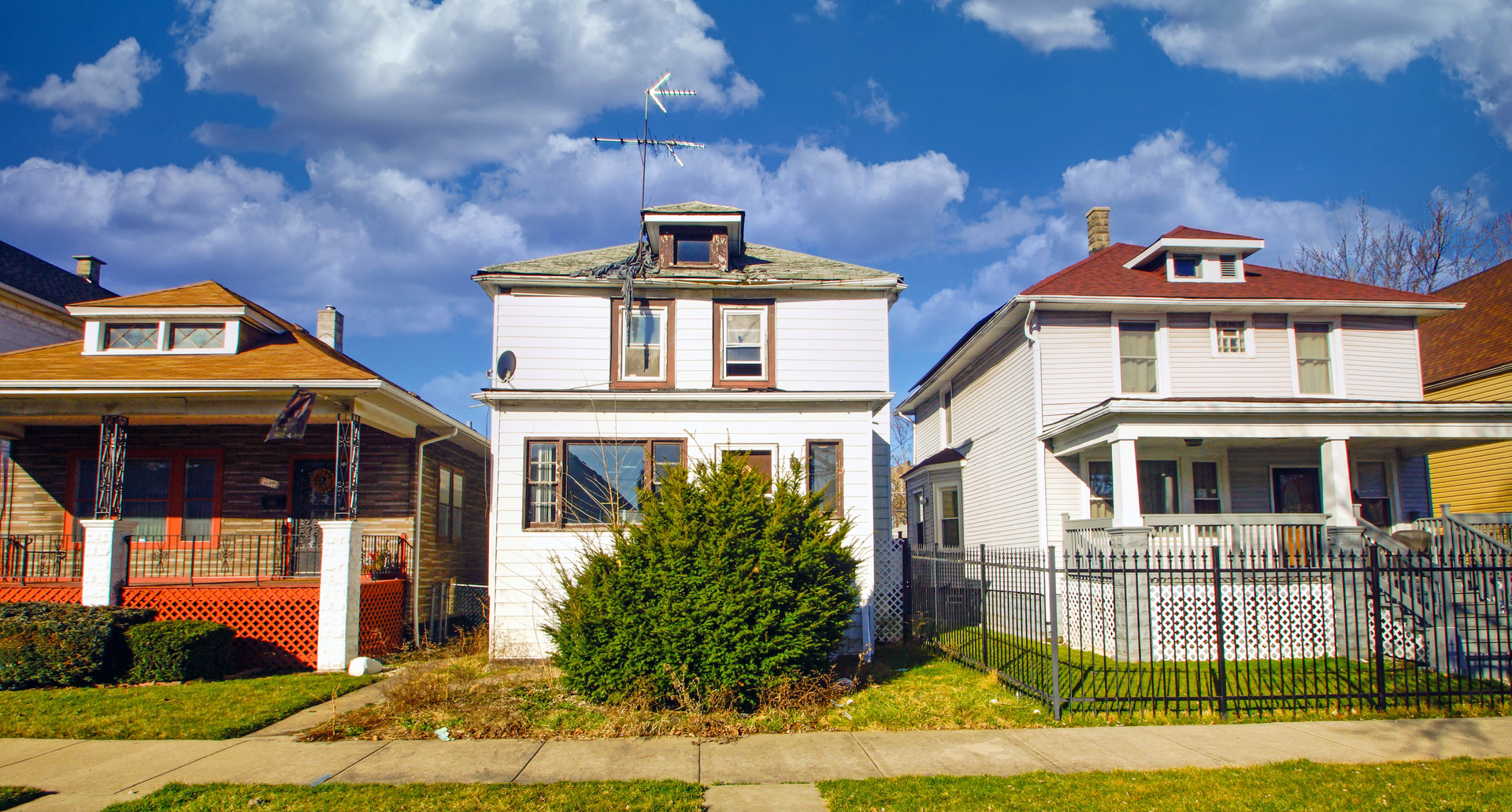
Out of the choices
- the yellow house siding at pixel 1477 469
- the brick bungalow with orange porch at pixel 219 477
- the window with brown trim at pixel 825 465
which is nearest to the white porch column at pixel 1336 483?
the yellow house siding at pixel 1477 469

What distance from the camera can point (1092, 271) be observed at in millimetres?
18547

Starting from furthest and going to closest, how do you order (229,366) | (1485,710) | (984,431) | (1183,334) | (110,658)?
(984,431)
(1183,334)
(229,366)
(110,658)
(1485,710)

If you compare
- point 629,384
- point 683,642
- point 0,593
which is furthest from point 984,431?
point 0,593

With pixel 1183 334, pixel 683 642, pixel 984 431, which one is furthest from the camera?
pixel 984 431

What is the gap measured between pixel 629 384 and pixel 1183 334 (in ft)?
37.5

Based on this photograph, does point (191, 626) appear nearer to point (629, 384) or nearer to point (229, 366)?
point (229, 366)

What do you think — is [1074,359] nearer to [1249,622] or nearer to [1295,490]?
[1295,490]

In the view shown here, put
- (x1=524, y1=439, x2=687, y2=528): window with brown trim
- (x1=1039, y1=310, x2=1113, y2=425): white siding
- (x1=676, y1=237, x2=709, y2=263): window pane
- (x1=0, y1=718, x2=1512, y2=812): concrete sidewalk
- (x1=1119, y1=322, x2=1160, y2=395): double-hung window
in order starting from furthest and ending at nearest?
(x1=1119, y1=322, x2=1160, y2=395): double-hung window → (x1=1039, y1=310, x2=1113, y2=425): white siding → (x1=676, y1=237, x2=709, y2=263): window pane → (x1=524, y1=439, x2=687, y2=528): window with brown trim → (x1=0, y1=718, x2=1512, y2=812): concrete sidewalk

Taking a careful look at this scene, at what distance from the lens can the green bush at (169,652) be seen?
11.6m

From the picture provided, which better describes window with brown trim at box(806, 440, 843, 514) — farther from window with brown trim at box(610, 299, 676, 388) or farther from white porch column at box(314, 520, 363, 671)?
white porch column at box(314, 520, 363, 671)

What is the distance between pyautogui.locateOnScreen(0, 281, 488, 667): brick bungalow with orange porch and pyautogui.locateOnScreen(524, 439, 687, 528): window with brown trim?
272 centimetres

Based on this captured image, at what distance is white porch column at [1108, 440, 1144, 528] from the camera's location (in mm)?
14391

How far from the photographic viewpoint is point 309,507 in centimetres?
1636

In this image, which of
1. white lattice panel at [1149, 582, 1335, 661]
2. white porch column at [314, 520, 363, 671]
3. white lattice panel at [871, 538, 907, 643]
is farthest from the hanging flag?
white lattice panel at [1149, 582, 1335, 661]
